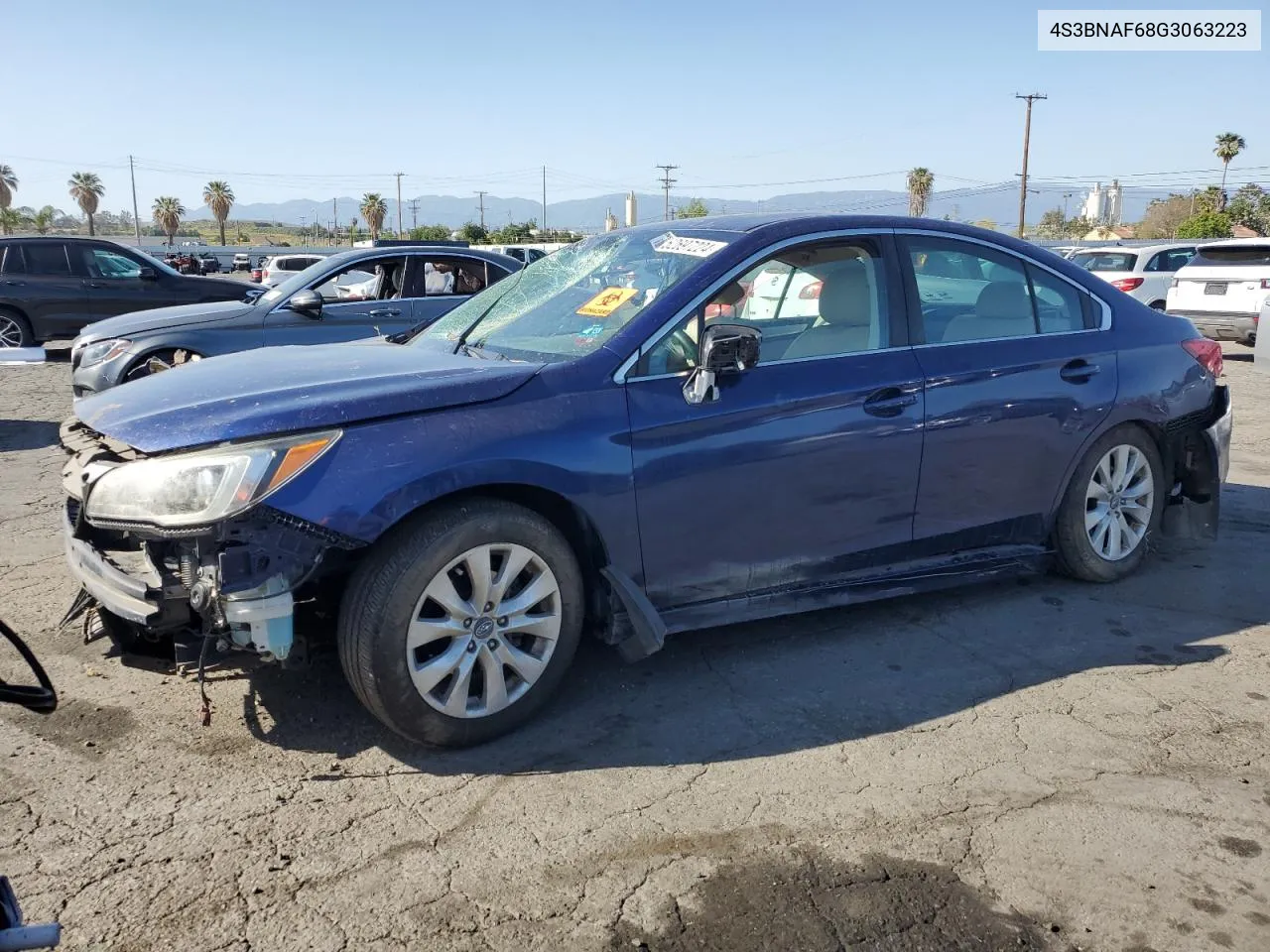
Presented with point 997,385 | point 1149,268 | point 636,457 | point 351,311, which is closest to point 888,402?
point 997,385

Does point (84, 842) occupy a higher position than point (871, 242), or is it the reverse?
point (871, 242)

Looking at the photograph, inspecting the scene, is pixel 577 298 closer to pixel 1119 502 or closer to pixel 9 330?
pixel 1119 502

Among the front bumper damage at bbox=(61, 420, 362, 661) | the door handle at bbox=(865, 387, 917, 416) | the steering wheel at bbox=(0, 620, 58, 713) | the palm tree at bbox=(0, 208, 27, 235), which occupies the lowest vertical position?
the front bumper damage at bbox=(61, 420, 362, 661)

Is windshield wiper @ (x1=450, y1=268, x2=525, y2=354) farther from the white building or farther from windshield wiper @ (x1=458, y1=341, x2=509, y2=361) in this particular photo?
the white building

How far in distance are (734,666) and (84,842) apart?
2306 millimetres

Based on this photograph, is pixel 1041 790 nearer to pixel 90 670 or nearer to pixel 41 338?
pixel 90 670

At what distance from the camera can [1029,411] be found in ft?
14.9

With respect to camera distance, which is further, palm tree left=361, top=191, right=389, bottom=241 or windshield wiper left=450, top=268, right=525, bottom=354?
palm tree left=361, top=191, right=389, bottom=241

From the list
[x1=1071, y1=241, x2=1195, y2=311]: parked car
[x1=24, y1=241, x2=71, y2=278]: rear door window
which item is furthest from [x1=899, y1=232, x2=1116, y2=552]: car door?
[x1=1071, y1=241, x2=1195, y2=311]: parked car

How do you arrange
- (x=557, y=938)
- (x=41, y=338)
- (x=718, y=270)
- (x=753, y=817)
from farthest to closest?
(x=41, y=338) → (x=718, y=270) → (x=753, y=817) → (x=557, y=938)

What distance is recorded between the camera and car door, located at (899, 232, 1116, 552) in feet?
14.1

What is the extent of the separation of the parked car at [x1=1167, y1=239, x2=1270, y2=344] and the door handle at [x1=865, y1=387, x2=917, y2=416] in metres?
12.6

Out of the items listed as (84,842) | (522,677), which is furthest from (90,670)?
(522,677)

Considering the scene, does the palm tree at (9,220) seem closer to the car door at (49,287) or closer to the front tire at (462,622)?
the car door at (49,287)
